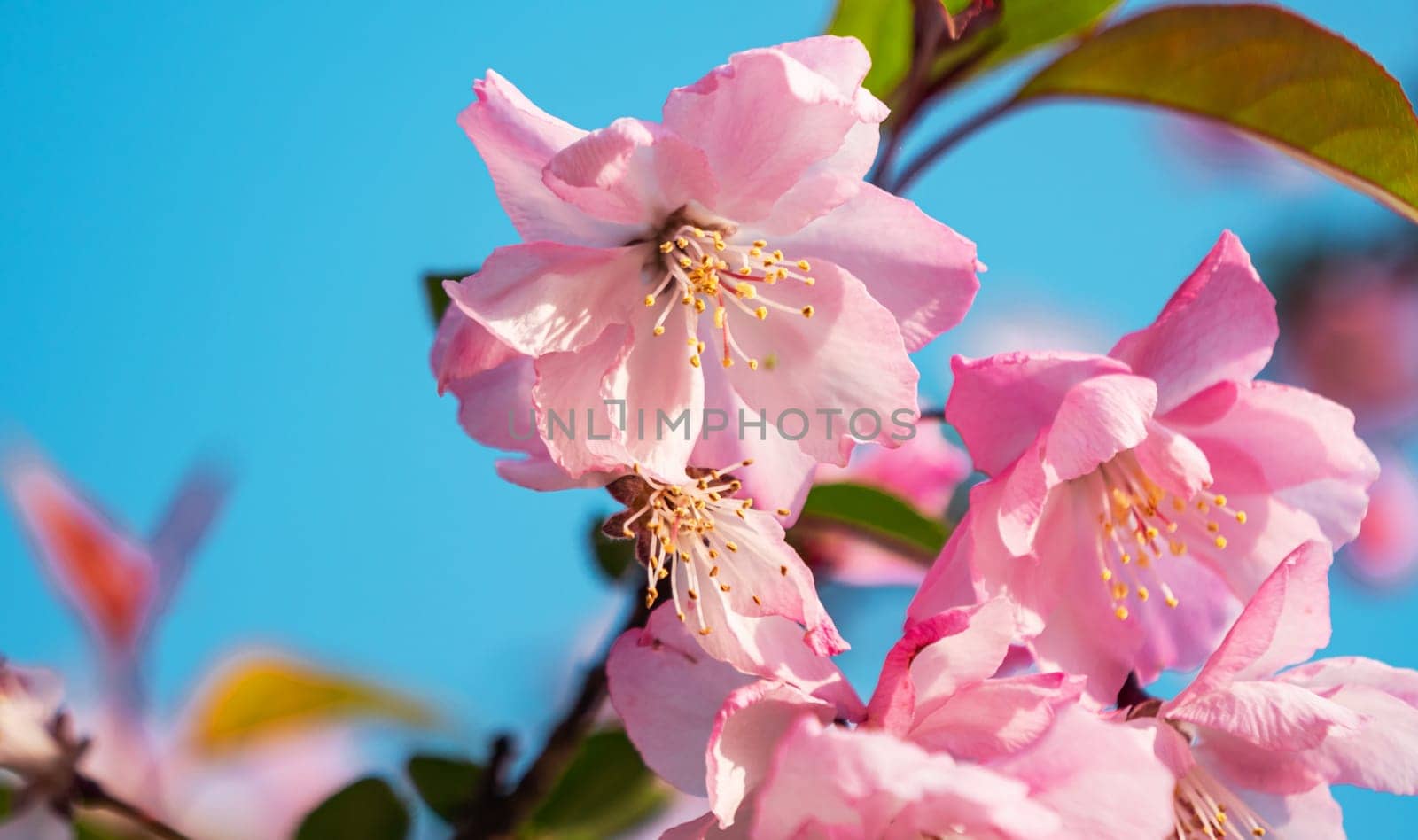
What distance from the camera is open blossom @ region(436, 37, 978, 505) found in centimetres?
53

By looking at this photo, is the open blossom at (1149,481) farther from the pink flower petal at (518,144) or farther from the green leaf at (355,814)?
the green leaf at (355,814)

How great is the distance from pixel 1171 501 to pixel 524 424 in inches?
15.3

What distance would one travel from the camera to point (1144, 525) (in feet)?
2.22

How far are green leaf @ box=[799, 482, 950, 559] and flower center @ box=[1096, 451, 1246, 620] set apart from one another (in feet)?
0.41

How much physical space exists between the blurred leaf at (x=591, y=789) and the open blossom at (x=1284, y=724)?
362mm

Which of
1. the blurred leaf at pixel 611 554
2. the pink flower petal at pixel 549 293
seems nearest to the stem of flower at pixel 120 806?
the blurred leaf at pixel 611 554

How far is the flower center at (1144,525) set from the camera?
0.66 m

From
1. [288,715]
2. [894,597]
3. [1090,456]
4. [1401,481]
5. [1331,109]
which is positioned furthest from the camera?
[1401,481]

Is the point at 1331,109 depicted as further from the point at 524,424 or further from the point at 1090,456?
the point at 524,424

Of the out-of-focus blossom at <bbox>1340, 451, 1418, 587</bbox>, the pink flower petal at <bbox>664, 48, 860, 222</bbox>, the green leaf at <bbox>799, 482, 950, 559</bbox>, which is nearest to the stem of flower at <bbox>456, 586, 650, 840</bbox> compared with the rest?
the green leaf at <bbox>799, 482, 950, 559</bbox>

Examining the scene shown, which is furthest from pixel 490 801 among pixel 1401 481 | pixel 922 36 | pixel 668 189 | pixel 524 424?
pixel 1401 481

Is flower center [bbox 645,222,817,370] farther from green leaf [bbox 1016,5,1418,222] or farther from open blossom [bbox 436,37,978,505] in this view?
green leaf [bbox 1016,5,1418,222]

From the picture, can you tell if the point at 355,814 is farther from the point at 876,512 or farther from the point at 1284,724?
the point at 1284,724

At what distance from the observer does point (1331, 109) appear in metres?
0.67
